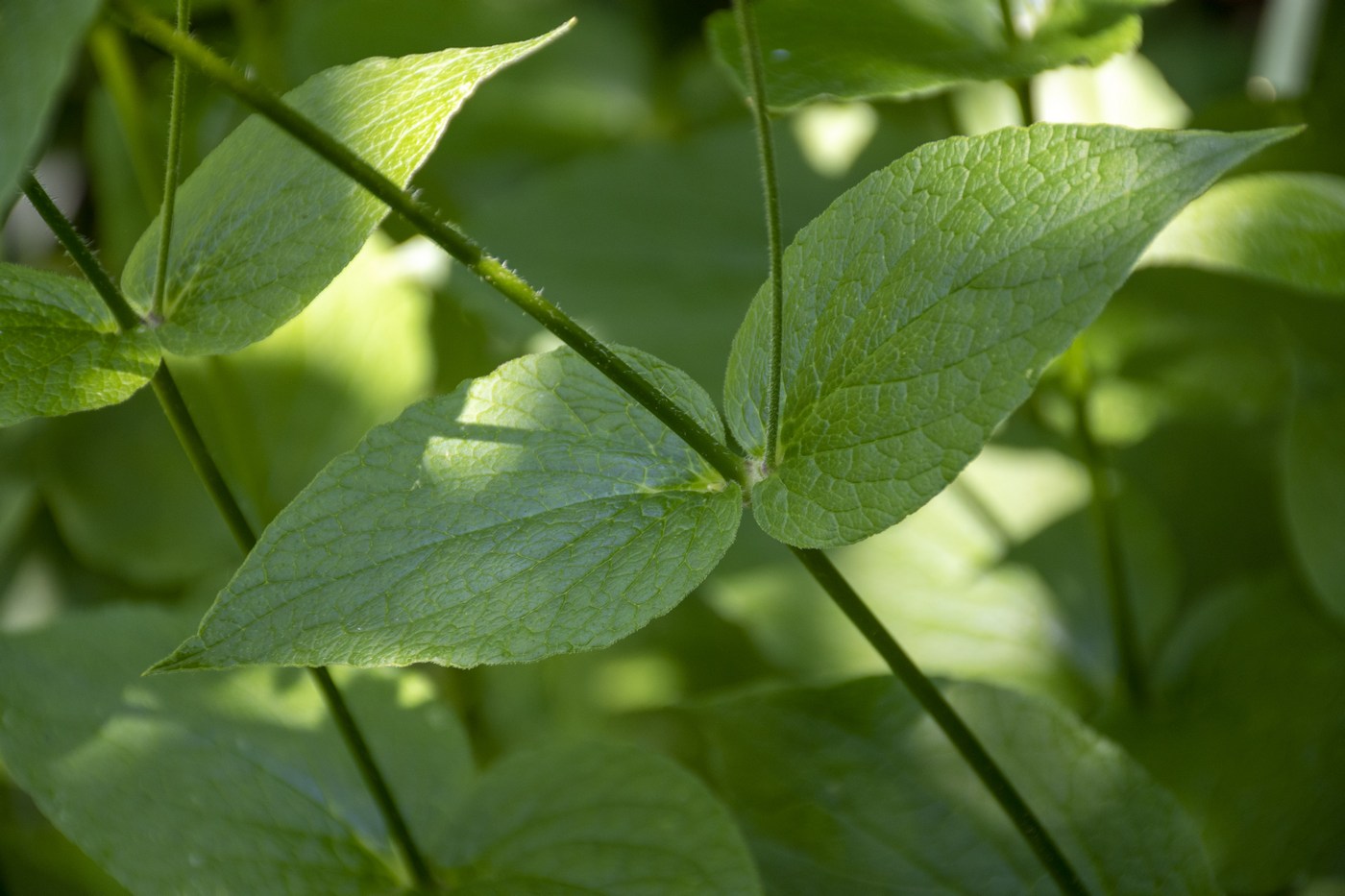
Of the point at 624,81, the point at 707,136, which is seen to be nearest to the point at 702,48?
the point at 624,81

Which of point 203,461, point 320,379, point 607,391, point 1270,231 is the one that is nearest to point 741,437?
point 607,391

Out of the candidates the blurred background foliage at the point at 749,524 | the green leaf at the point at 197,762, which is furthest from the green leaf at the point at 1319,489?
the green leaf at the point at 197,762

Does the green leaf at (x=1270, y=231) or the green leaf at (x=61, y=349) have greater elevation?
the green leaf at (x=61, y=349)

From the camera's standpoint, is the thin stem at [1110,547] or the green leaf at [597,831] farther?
the thin stem at [1110,547]

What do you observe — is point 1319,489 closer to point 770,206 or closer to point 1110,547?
point 1110,547

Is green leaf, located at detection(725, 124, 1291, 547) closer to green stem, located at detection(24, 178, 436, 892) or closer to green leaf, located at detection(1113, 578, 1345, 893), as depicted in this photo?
green stem, located at detection(24, 178, 436, 892)

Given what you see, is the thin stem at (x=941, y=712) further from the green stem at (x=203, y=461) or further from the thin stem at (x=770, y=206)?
the green stem at (x=203, y=461)
